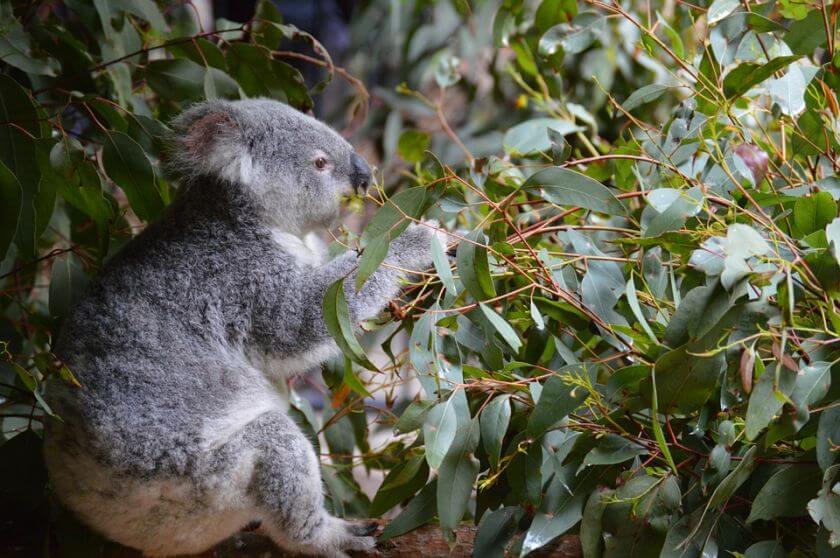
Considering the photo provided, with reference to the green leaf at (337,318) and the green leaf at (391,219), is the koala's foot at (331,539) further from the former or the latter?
the green leaf at (391,219)

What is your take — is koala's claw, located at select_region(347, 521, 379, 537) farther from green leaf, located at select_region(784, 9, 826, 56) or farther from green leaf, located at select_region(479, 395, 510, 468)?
green leaf, located at select_region(784, 9, 826, 56)

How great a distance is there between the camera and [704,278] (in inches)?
65.7

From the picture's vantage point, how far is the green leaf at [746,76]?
1619 mm

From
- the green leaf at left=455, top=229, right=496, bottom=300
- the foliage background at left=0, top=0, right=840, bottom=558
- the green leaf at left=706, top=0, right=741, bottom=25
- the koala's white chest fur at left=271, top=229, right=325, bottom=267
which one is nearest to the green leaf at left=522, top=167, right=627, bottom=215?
the foliage background at left=0, top=0, right=840, bottom=558

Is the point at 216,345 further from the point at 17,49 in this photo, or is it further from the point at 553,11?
the point at 553,11

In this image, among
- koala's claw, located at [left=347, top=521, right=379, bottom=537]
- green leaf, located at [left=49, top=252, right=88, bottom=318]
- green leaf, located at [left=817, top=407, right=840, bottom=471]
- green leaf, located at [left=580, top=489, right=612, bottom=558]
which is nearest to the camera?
green leaf, located at [left=817, top=407, right=840, bottom=471]

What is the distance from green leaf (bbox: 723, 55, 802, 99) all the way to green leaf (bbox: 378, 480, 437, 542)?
3.52 feet

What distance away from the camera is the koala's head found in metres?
2.11

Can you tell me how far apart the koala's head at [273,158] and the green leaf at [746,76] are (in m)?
1.00

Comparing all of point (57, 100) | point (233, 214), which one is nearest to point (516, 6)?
point (233, 214)

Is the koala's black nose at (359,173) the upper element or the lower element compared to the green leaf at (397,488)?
upper

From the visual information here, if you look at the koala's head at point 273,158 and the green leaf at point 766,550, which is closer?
the green leaf at point 766,550

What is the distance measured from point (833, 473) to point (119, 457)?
1402mm

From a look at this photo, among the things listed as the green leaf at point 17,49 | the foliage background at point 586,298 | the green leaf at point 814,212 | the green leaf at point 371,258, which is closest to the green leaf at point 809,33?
the foliage background at point 586,298
